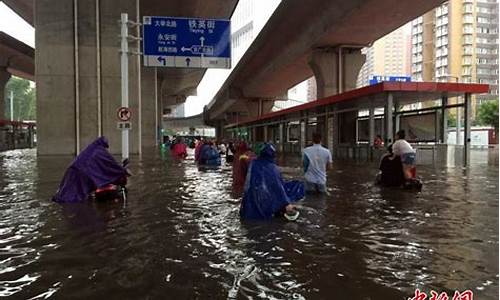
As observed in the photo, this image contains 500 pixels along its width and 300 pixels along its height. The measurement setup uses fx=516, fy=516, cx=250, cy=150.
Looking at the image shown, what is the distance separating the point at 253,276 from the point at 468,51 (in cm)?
7264

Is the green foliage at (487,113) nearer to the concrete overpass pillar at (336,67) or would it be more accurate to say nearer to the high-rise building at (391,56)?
the high-rise building at (391,56)

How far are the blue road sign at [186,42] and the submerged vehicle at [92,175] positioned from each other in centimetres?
1034

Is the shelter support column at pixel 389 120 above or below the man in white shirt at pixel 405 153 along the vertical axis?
above

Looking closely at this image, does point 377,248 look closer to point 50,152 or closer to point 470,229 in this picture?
point 470,229

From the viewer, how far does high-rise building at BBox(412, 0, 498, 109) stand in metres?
67.4

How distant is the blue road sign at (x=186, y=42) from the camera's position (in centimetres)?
1911

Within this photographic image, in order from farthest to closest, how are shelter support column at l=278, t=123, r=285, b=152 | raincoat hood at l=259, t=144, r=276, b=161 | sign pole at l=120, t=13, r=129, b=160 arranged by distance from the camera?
shelter support column at l=278, t=123, r=285, b=152 → sign pole at l=120, t=13, r=129, b=160 → raincoat hood at l=259, t=144, r=276, b=161

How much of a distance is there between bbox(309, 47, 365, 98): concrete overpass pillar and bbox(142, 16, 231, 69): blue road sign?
12.1m

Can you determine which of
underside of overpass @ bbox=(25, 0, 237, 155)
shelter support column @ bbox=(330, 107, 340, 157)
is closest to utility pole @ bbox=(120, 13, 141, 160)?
underside of overpass @ bbox=(25, 0, 237, 155)

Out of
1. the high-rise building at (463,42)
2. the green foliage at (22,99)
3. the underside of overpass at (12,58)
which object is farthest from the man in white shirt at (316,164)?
the green foliage at (22,99)

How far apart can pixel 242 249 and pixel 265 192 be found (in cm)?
174

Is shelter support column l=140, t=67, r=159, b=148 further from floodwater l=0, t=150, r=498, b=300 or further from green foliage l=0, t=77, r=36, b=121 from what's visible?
green foliage l=0, t=77, r=36, b=121

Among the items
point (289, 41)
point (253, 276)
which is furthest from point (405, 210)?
point (289, 41)

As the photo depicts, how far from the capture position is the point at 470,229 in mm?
6812
